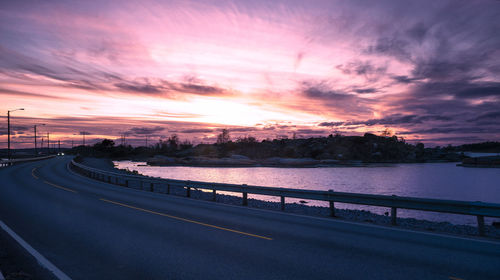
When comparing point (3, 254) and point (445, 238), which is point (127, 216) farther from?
point (445, 238)

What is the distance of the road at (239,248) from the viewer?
18.4 ft

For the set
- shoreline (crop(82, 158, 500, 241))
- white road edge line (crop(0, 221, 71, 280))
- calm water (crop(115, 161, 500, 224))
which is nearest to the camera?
white road edge line (crop(0, 221, 71, 280))

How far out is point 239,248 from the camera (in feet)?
23.1

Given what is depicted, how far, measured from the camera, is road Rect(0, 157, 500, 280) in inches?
220

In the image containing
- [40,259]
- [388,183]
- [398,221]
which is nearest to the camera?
[40,259]

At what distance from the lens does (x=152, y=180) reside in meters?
20.4

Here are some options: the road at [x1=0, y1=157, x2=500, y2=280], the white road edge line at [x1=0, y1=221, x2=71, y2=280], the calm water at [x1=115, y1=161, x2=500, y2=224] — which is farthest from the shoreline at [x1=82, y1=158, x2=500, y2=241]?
the white road edge line at [x1=0, y1=221, x2=71, y2=280]

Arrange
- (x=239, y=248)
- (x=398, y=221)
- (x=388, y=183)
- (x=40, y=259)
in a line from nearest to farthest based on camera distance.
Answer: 1. (x=40, y=259)
2. (x=239, y=248)
3. (x=398, y=221)
4. (x=388, y=183)

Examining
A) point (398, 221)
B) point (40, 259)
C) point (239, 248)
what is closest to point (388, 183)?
point (398, 221)

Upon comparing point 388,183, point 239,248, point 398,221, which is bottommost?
point 388,183

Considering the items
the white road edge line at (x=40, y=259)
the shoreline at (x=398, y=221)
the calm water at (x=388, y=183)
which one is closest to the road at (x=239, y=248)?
the white road edge line at (x=40, y=259)

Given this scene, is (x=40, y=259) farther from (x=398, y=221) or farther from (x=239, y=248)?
(x=398, y=221)

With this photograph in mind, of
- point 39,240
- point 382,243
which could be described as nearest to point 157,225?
point 39,240

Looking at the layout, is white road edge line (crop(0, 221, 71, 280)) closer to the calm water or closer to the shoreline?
the shoreline
